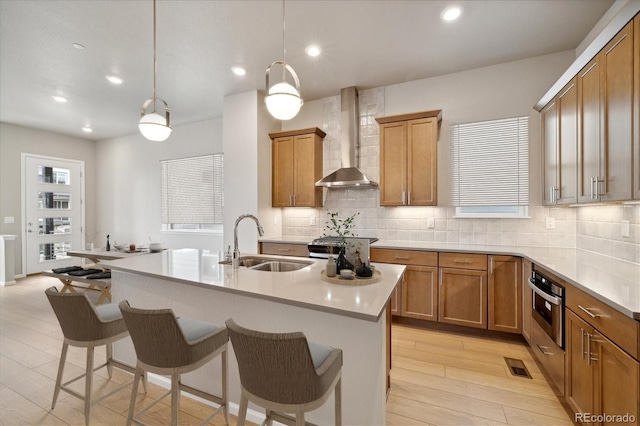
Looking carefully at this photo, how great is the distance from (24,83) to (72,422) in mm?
4529

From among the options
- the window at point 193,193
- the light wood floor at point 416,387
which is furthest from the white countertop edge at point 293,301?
the window at point 193,193

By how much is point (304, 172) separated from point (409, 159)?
1.52 metres

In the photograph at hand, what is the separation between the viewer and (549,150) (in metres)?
2.88

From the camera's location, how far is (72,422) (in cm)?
185

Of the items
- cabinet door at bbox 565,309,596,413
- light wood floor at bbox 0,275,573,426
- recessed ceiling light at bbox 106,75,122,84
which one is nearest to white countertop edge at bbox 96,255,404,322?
light wood floor at bbox 0,275,573,426

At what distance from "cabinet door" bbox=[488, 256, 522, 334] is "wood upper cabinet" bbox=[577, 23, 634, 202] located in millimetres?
945

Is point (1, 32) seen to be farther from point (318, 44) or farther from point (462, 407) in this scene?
point (462, 407)

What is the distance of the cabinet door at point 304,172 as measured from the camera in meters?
4.14

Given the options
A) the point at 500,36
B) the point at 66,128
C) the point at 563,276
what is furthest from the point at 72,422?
the point at 66,128

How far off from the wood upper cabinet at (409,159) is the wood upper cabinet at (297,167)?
0.99 m

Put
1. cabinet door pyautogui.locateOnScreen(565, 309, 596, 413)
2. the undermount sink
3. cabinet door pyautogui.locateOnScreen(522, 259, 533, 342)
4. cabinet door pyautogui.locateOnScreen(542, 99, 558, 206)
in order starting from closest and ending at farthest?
cabinet door pyautogui.locateOnScreen(565, 309, 596, 413) < the undermount sink < cabinet door pyautogui.locateOnScreen(522, 259, 533, 342) < cabinet door pyautogui.locateOnScreen(542, 99, 558, 206)

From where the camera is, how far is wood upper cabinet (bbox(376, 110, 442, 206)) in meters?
3.45

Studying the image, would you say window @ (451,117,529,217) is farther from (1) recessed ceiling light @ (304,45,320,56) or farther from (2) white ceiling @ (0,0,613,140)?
(1) recessed ceiling light @ (304,45,320,56)
